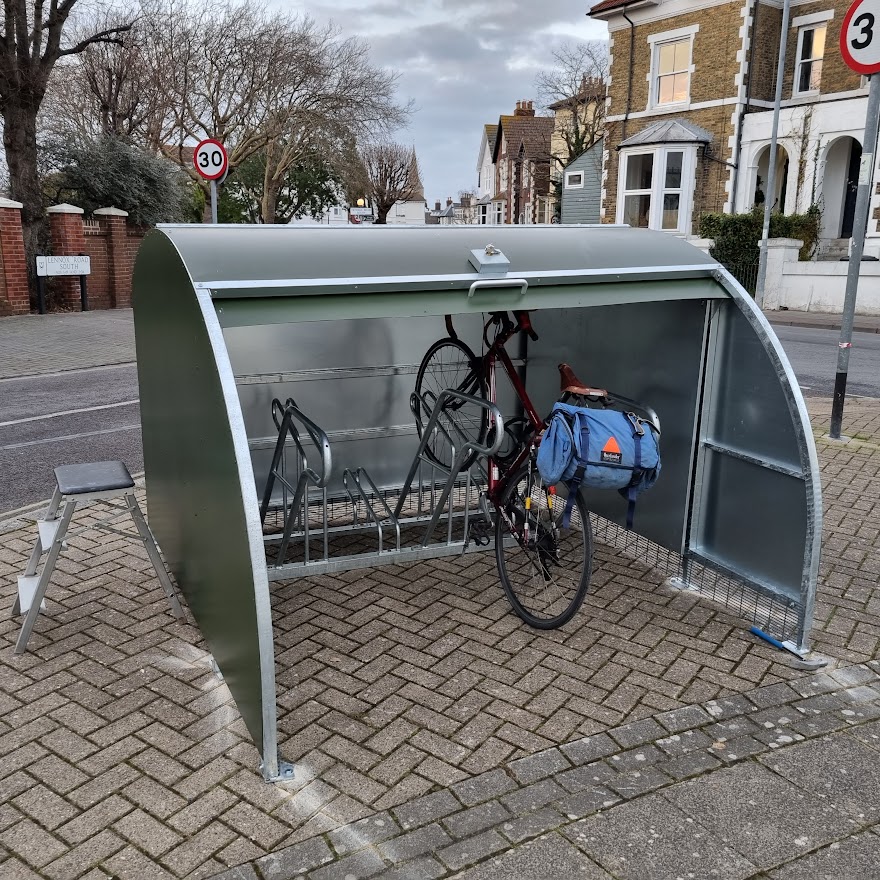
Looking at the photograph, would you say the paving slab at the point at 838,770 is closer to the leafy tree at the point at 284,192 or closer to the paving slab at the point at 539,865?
the paving slab at the point at 539,865

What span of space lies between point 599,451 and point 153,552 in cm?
230

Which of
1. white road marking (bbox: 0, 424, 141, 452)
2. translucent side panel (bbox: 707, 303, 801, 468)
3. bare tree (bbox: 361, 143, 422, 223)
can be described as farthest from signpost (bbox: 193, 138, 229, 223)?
bare tree (bbox: 361, 143, 422, 223)

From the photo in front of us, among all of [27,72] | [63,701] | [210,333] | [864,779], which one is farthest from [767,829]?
[27,72]

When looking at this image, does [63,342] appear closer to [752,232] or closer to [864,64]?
[864,64]

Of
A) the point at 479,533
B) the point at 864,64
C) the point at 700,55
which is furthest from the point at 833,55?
the point at 479,533

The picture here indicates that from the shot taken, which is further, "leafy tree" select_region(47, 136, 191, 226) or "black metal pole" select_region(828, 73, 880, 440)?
"leafy tree" select_region(47, 136, 191, 226)

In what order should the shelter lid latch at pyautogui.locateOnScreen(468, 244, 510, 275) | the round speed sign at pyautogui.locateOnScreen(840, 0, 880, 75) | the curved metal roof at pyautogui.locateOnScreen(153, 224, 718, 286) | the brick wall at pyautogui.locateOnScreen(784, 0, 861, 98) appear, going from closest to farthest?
the curved metal roof at pyautogui.locateOnScreen(153, 224, 718, 286)
the shelter lid latch at pyautogui.locateOnScreen(468, 244, 510, 275)
the round speed sign at pyautogui.locateOnScreen(840, 0, 880, 75)
the brick wall at pyautogui.locateOnScreen(784, 0, 861, 98)

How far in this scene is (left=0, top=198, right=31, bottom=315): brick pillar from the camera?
1827cm

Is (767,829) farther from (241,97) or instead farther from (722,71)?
(241,97)

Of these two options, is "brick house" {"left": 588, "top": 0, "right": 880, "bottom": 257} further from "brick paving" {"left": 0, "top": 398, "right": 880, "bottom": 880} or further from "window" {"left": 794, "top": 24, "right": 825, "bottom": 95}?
"brick paving" {"left": 0, "top": 398, "right": 880, "bottom": 880}

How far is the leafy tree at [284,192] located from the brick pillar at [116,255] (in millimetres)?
26897

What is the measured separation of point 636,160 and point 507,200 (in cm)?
3716

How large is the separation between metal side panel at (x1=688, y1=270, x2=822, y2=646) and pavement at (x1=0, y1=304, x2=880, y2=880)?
349 mm

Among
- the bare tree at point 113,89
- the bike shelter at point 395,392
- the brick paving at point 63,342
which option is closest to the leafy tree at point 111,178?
the brick paving at point 63,342
